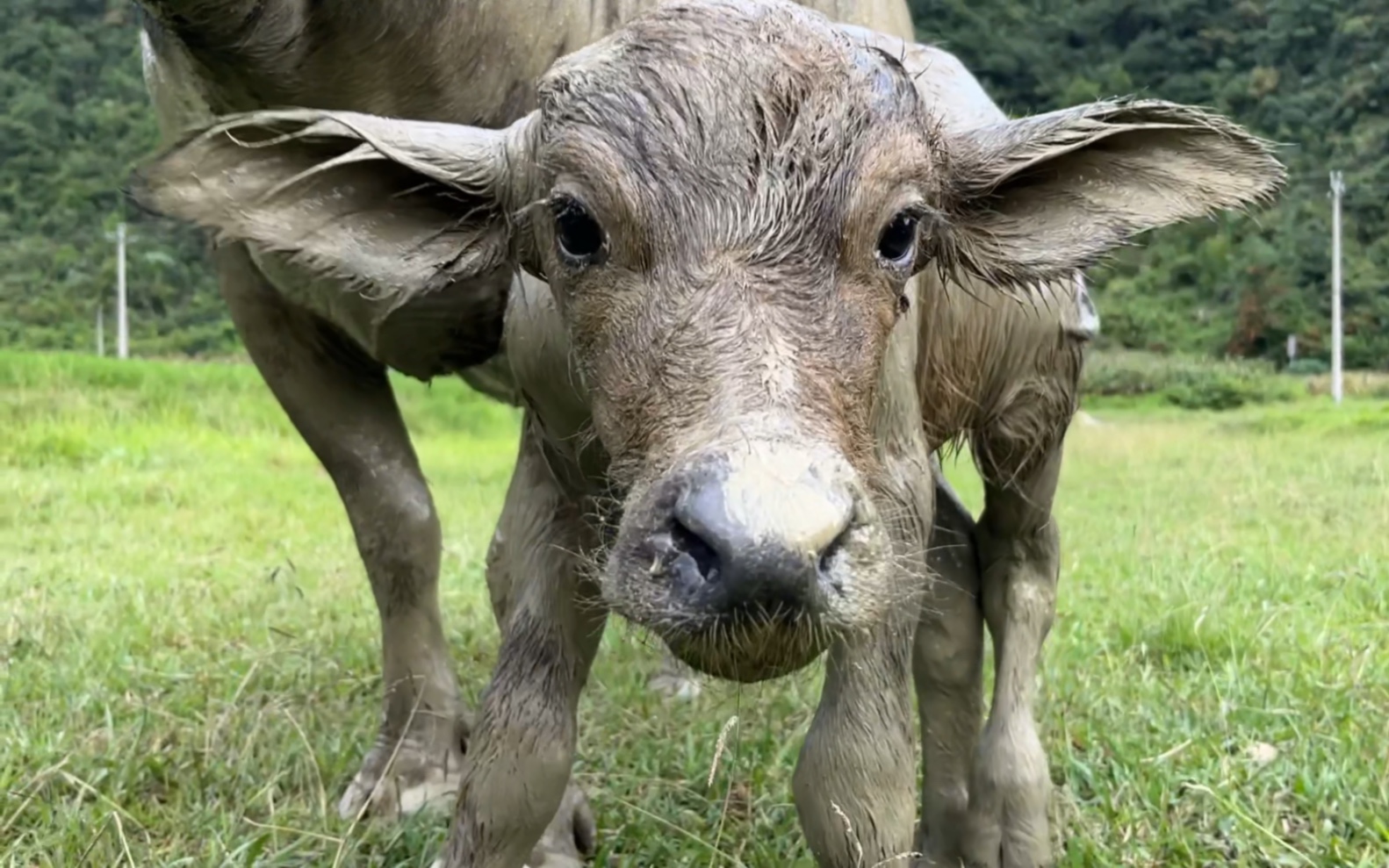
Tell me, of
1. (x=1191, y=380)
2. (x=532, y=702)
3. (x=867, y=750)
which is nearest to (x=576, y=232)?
(x=532, y=702)

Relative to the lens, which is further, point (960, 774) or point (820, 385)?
point (960, 774)

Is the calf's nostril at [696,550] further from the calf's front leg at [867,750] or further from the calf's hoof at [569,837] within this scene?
the calf's hoof at [569,837]

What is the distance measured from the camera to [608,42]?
1920 mm

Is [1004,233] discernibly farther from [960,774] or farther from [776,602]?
[960,774]

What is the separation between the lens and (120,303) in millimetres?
31031

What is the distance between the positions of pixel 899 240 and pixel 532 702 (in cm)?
94

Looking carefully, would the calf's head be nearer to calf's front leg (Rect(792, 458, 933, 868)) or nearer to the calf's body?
the calf's body

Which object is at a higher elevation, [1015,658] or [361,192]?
[361,192]

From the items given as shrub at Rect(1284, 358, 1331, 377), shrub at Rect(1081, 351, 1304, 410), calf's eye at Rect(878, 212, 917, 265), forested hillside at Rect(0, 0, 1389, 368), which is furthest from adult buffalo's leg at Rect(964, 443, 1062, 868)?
shrub at Rect(1284, 358, 1331, 377)

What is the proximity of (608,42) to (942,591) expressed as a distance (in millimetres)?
1505

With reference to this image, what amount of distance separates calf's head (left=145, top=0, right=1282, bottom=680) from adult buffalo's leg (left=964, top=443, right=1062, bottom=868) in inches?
35.0

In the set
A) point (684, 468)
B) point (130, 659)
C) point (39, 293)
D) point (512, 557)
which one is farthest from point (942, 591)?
point (39, 293)

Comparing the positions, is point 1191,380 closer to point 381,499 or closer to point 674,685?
point 674,685

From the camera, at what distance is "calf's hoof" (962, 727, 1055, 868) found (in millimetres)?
2600
